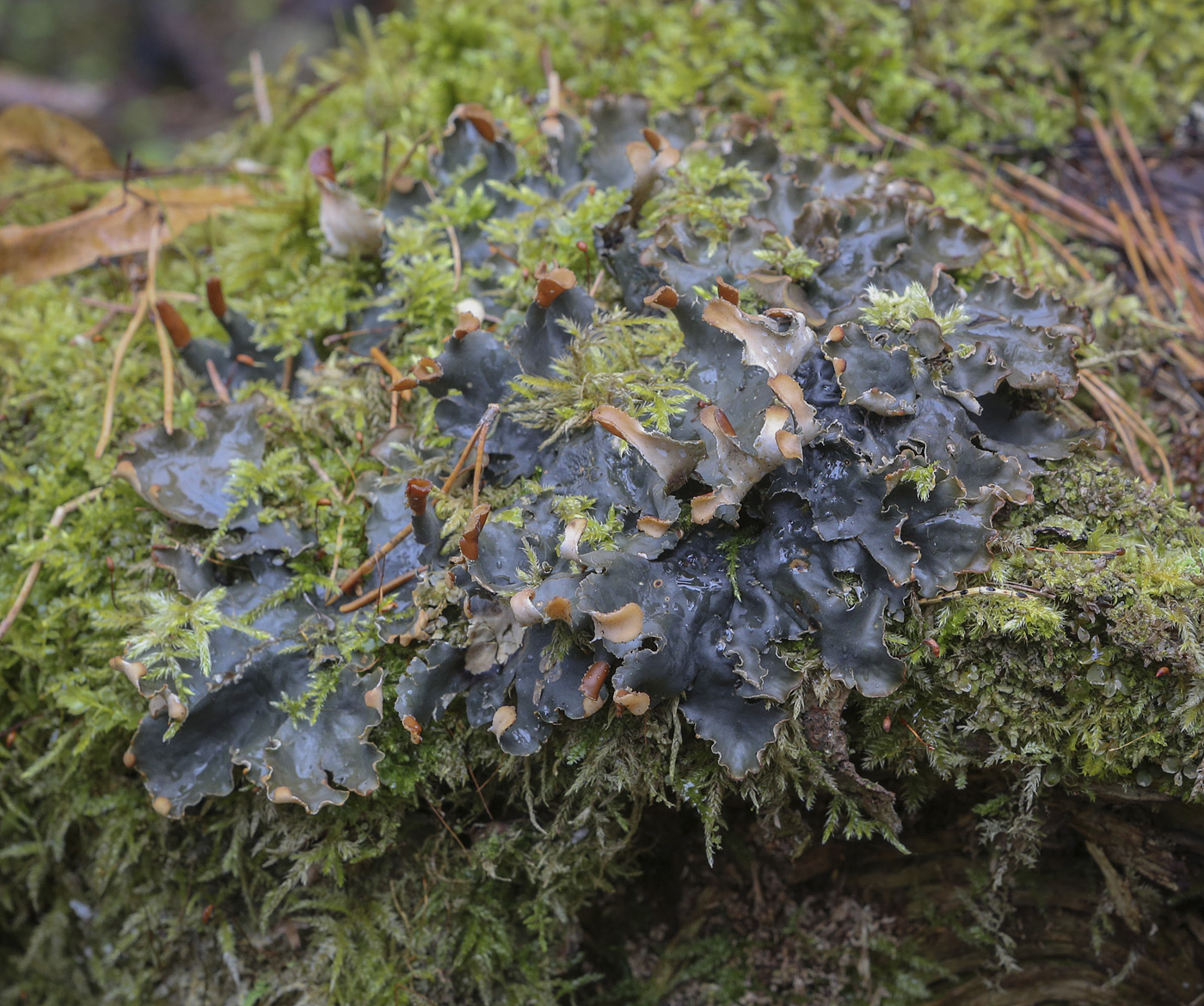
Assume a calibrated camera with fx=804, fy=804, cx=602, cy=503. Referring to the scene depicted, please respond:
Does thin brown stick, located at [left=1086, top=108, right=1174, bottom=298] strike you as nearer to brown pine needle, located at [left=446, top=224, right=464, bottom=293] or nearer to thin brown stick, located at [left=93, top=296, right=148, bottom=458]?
brown pine needle, located at [left=446, top=224, right=464, bottom=293]

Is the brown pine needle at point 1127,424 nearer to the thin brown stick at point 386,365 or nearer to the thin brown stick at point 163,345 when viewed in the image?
the thin brown stick at point 386,365

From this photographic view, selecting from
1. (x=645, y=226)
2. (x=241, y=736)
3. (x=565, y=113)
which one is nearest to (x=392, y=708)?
(x=241, y=736)

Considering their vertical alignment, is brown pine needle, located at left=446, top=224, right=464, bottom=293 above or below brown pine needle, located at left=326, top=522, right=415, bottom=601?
above

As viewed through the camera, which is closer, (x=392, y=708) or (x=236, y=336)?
(x=392, y=708)

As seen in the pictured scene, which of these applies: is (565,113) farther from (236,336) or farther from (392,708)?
(392,708)

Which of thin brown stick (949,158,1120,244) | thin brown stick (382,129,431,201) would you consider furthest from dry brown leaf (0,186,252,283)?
thin brown stick (949,158,1120,244)
